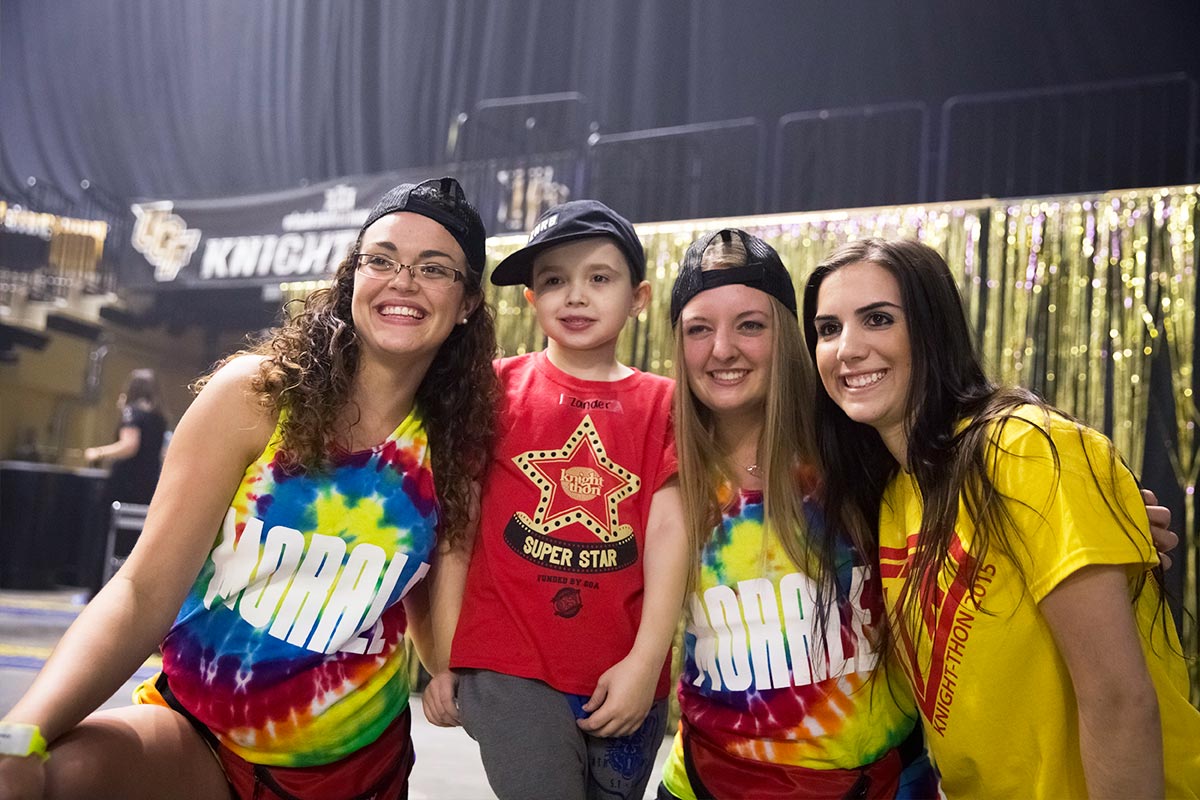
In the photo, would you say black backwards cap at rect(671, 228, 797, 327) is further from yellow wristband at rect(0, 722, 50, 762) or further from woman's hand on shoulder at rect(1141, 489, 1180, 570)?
yellow wristband at rect(0, 722, 50, 762)

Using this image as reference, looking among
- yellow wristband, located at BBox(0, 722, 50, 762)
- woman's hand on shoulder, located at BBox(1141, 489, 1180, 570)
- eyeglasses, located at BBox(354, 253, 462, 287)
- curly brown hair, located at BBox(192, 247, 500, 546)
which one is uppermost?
eyeglasses, located at BBox(354, 253, 462, 287)

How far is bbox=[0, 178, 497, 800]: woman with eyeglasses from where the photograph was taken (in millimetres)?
1503

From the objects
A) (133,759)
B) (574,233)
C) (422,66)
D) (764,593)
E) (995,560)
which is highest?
(422,66)

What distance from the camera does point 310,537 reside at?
1.61 m

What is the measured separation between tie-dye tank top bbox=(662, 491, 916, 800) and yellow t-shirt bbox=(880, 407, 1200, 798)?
175 millimetres

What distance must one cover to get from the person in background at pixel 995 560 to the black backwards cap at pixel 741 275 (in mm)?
113

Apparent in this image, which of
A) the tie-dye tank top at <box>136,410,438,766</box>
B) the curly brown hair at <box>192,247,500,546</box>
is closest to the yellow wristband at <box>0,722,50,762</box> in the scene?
the tie-dye tank top at <box>136,410,438,766</box>

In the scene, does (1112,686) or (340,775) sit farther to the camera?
(340,775)

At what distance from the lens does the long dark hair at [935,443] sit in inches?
55.8

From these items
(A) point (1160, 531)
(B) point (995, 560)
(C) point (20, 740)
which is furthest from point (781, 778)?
(C) point (20, 740)

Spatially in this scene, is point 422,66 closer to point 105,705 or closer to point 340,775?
point 105,705

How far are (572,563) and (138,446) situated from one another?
5.50 m

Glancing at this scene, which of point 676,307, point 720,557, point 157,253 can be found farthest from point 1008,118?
point 157,253

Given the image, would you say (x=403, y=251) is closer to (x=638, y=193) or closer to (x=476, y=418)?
(x=476, y=418)
